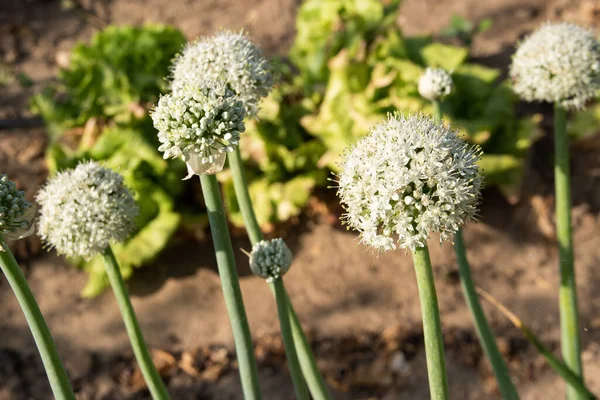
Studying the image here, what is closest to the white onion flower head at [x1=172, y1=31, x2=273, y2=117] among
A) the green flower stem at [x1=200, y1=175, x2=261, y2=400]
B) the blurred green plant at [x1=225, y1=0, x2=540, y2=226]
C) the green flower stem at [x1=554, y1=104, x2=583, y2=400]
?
the green flower stem at [x1=200, y1=175, x2=261, y2=400]

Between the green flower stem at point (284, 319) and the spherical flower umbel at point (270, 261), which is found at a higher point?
the spherical flower umbel at point (270, 261)

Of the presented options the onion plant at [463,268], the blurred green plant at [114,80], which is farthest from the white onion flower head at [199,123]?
the blurred green plant at [114,80]

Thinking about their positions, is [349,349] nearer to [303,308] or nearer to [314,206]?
[303,308]

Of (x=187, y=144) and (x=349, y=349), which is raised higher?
(x=187, y=144)

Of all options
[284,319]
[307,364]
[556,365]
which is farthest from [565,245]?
[284,319]

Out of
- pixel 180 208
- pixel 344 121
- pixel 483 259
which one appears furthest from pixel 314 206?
pixel 483 259

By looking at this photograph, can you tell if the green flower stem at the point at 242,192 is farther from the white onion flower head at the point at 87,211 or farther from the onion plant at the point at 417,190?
the onion plant at the point at 417,190

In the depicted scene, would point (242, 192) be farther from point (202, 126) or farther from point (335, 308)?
point (335, 308)
